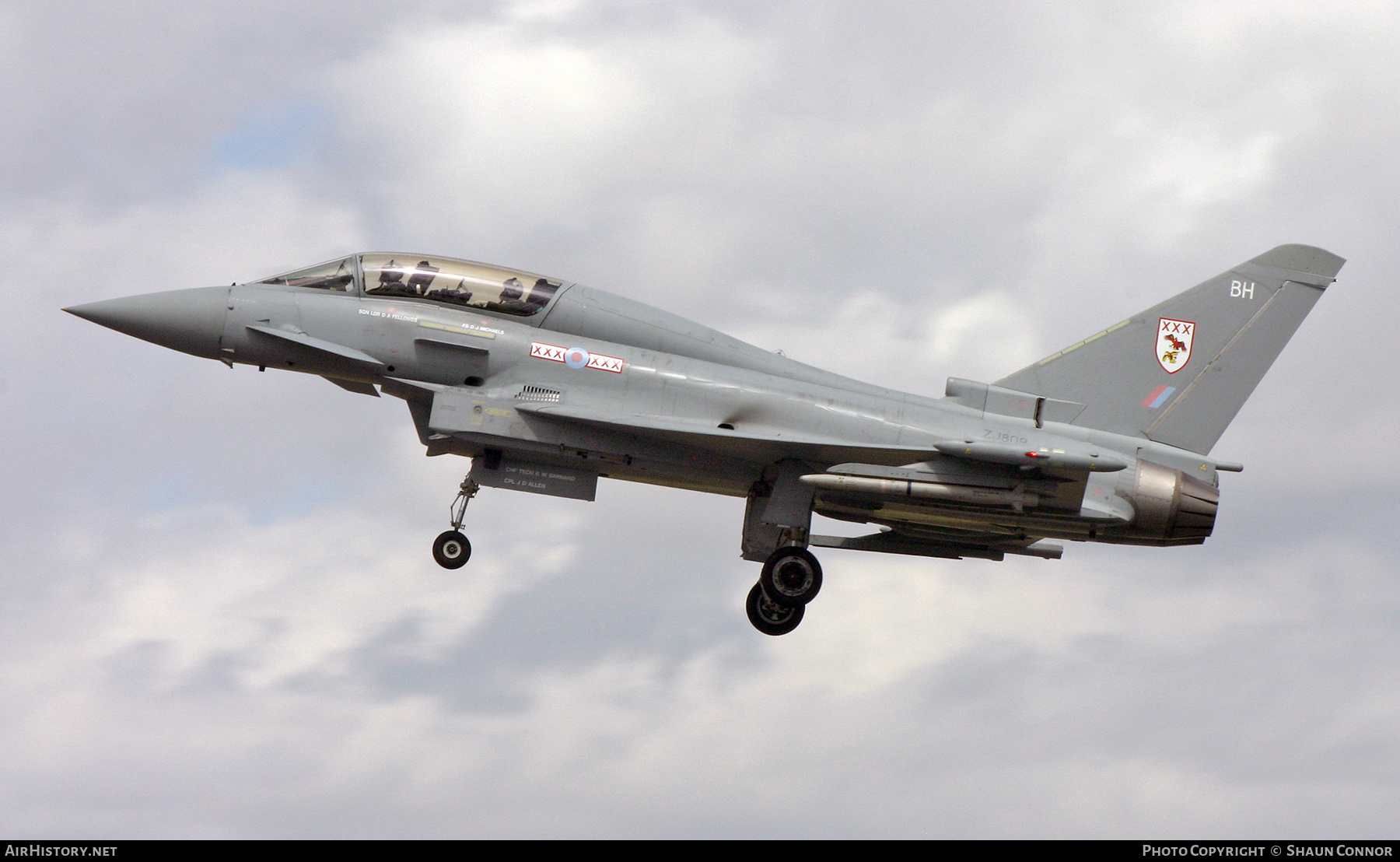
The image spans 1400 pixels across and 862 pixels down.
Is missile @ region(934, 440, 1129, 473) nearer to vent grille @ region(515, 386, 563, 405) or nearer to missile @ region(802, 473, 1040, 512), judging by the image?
missile @ region(802, 473, 1040, 512)

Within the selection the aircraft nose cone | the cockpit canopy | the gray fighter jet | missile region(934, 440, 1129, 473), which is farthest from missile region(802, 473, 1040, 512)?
the aircraft nose cone

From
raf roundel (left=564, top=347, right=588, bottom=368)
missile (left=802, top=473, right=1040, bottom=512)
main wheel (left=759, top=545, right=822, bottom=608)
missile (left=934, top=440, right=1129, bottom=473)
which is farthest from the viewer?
main wheel (left=759, top=545, right=822, bottom=608)

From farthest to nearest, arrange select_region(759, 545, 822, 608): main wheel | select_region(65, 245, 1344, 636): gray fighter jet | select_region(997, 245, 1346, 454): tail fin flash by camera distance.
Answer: select_region(997, 245, 1346, 454): tail fin flash < select_region(759, 545, 822, 608): main wheel < select_region(65, 245, 1344, 636): gray fighter jet

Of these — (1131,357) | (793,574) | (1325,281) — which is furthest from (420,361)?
(1325,281)

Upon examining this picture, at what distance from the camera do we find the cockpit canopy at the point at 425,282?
1702 cm

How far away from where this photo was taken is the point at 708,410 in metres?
16.9

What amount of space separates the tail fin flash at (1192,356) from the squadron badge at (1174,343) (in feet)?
0.03

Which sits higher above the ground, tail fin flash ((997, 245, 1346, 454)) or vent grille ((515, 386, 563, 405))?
tail fin flash ((997, 245, 1346, 454))

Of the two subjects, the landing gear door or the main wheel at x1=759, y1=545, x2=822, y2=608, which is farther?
the main wheel at x1=759, y1=545, x2=822, y2=608

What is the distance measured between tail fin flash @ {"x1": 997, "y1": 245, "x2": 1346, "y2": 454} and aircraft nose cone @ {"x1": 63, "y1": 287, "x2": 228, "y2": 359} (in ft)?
33.3

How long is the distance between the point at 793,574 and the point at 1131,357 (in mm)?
5521

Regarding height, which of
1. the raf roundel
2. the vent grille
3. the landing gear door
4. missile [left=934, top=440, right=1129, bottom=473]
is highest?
the raf roundel

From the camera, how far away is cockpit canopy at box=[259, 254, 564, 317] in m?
17.0

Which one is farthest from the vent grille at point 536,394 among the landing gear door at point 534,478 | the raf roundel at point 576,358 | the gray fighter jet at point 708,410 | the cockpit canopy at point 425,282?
the cockpit canopy at point 425,282
